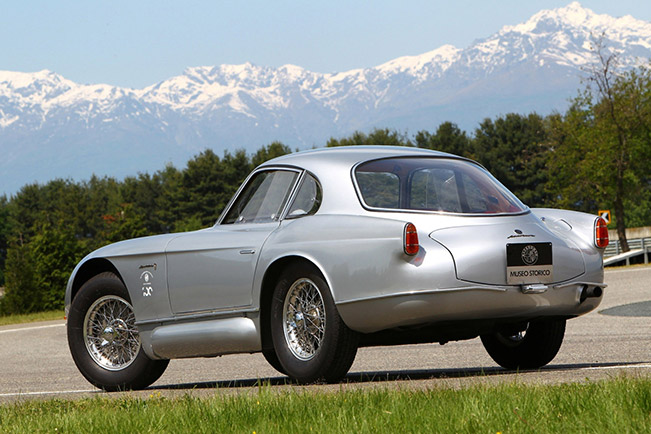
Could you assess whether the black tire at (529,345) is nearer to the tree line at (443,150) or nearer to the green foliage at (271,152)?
the tree line at (443,150)

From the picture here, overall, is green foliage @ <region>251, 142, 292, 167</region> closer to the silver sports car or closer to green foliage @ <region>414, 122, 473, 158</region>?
green foliage @ <region>414, 122, 473, 158</region>

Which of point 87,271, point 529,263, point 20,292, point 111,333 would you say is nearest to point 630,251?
point 20,292

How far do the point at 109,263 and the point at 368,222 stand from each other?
2.66 meters

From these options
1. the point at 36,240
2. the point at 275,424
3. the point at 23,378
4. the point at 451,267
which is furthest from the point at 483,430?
the point at 36,240

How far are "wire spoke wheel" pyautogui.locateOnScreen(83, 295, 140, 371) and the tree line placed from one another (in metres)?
43.1

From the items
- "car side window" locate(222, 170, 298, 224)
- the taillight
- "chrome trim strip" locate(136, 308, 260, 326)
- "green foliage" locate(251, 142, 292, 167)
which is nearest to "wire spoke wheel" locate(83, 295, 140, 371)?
"chrome trim strip" locate(136, 308, 260, 326)

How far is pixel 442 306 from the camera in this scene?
644 centimetres

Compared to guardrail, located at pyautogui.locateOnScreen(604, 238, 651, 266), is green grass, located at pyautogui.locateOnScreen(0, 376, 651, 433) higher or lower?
higher

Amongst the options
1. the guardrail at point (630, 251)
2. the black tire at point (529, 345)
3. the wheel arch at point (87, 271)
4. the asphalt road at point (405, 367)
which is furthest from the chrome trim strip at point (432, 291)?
the guardrail at point (630, 251)

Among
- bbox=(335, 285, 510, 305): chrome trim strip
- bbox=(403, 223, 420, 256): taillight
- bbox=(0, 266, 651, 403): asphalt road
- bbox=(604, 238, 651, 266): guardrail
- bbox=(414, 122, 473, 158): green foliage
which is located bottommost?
bbox=(604, 238, 651, 266): guardrail

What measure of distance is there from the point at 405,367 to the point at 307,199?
3.15 meters

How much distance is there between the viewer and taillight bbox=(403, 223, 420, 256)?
20.9ft

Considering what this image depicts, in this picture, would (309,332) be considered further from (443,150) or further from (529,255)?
(443,150)

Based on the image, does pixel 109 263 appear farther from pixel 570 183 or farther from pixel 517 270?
pixel 570 183
